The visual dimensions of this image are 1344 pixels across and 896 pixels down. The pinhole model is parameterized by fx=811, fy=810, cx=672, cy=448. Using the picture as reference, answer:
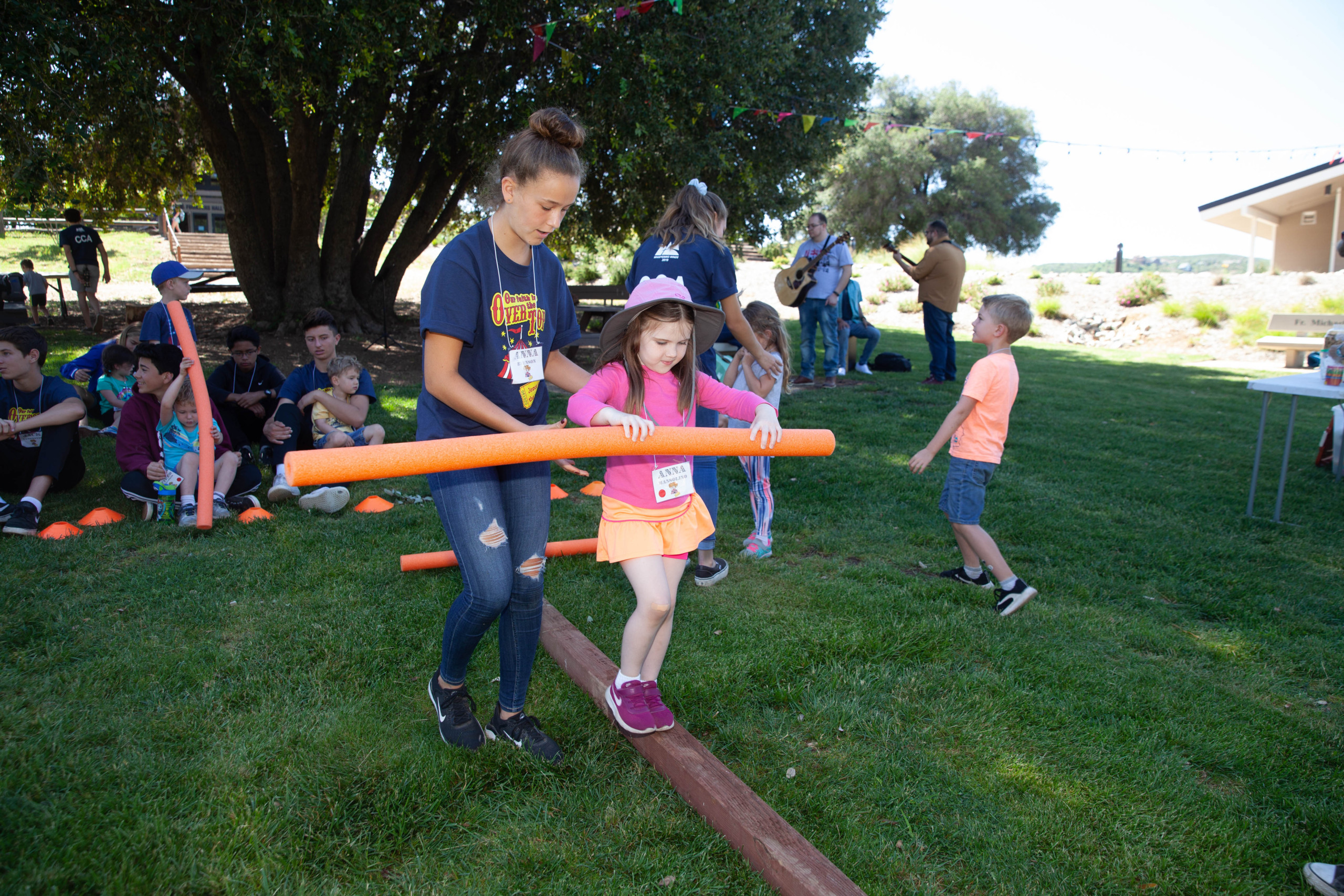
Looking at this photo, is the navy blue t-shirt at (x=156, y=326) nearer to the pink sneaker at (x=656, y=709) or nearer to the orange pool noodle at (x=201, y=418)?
the orange pool noodle at (x=201, y=418)

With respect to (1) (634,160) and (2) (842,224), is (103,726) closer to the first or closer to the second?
(1) (634,160)

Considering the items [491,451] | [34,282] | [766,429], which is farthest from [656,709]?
[34,282]

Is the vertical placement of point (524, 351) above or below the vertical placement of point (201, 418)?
Answer: above

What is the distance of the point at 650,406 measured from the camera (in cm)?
308

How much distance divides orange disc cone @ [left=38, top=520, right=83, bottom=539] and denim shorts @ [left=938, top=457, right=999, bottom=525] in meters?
5.35

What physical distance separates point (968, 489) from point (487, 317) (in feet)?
10.1

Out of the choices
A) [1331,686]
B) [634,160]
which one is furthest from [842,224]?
[1331,686]

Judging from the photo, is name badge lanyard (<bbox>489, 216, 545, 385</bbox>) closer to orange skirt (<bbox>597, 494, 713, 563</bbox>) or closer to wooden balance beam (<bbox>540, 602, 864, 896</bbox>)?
orange skirt (<bbox>597, 494, 713, 563</bbox>)

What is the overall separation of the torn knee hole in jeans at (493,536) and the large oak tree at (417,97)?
7469mm

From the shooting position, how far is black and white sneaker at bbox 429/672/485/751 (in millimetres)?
2965

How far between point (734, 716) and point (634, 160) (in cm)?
885

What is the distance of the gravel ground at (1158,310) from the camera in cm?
2117

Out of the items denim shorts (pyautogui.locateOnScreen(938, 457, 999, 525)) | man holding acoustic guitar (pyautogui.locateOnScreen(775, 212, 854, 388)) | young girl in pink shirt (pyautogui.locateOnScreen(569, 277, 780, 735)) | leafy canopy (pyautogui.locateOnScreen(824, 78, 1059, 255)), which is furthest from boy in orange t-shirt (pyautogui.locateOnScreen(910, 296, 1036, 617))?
leafy canopy (pyautogui.locateOnScreen(824, 78, 1059, 255))

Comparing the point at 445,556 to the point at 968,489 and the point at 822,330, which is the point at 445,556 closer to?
the point at 968,489
